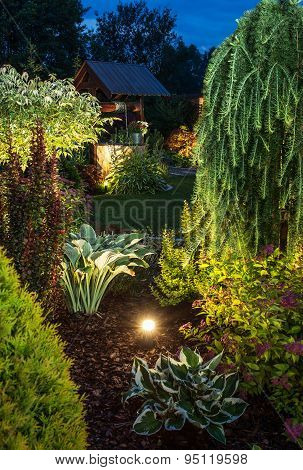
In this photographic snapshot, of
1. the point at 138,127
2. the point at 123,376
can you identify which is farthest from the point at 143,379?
the point at 138,127

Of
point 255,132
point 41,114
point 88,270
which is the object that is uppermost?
point 41,114

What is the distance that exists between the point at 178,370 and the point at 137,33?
37638mm

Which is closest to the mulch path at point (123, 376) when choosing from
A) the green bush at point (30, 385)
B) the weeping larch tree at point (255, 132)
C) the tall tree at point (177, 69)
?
the weeping larch tree at point (255, 132)

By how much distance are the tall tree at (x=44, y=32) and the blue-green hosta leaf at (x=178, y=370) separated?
23.7m

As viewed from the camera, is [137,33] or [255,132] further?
[137,33]

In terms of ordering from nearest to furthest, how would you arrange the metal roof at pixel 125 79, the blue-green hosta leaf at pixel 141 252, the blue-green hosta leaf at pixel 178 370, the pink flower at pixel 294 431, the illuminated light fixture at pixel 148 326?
the pink flower at pixel 294 431, the blue-green hosta leaf at pixel 178 370, the illuminated light fixture at pixel 148 326, the blue-green hosta leaf at pixel 141 252, the metal roof at pixel 125 79

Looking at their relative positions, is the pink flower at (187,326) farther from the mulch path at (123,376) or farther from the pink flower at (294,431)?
the pink flower at (294,431)

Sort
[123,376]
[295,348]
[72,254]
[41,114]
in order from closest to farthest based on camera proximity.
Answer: [295,348], [123,376], [72,254], [41,114]

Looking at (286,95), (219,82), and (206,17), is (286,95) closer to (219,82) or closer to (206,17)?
(219,82)

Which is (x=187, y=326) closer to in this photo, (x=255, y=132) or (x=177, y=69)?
(x=255, y=132)

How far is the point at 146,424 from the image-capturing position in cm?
306

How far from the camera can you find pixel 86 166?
13742mm

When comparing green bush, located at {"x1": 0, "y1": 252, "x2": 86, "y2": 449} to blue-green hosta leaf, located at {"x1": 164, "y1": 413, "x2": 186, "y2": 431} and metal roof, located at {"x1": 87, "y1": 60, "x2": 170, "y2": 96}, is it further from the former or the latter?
metal roof, located at {"x1": 87, "y1": 60, "x2": 170, "y2": 96}

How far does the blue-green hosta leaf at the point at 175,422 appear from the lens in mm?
3002
